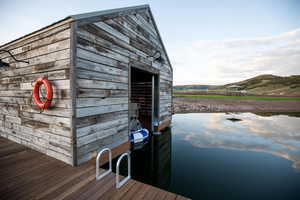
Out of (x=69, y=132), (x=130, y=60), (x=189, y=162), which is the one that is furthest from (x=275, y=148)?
(x=69, y=132)

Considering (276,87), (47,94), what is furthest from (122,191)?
(276,87)

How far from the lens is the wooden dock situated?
64.7 inches

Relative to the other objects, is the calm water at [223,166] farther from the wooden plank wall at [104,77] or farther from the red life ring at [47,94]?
the red life ring at [47,94]

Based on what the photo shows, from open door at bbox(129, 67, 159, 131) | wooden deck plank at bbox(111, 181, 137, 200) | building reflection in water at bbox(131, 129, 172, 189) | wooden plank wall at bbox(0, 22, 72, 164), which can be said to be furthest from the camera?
open door at bbox(129, 67, 159, 131)

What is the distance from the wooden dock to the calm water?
0.97m

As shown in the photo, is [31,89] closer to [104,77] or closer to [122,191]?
[104,77]

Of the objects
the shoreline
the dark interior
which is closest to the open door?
the dark interior

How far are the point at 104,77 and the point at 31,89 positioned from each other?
1931mm

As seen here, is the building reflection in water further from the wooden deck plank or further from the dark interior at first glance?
the dark interior

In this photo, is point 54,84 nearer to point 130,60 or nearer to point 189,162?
point 130,60

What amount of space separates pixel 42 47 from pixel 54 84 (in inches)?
38.6

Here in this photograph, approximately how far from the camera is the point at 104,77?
294 centimetres

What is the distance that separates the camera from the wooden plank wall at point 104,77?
96.7 inches

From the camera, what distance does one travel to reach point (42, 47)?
269 centimetres
